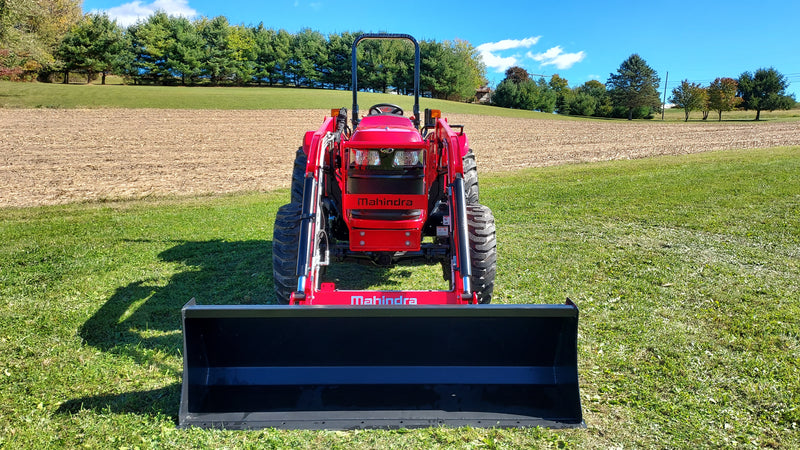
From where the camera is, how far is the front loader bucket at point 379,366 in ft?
9.69

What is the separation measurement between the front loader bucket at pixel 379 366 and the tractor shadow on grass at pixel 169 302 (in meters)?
0.45

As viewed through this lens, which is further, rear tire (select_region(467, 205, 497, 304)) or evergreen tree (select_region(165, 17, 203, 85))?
evergreen tree (select_region(165, 17, 203, 85))

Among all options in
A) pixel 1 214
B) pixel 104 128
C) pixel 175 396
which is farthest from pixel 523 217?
pixel 104 128

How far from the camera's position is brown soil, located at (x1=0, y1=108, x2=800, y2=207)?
12.7 meters

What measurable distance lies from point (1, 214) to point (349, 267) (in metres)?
7.33

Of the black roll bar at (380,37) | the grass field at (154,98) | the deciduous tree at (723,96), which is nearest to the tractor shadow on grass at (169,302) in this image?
the black roll bar at (380,37)

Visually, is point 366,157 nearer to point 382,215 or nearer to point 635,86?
point 382,215

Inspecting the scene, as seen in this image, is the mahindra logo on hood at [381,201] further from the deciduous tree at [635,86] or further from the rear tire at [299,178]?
the deciduous tree at [635,86]

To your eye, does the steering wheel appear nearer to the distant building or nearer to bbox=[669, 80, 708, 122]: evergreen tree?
bbox=[669, 80, 708, 122]: evergreen tree

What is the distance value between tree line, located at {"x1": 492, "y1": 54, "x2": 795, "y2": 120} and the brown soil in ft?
126

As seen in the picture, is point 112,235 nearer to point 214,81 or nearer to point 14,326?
point 14,326

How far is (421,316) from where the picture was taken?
2953 mm

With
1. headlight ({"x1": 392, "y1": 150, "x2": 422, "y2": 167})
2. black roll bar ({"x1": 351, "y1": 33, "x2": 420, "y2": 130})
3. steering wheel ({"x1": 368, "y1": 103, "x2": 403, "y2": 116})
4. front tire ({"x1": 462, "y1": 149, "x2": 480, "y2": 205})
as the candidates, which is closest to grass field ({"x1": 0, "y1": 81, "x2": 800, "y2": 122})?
black roll bar ({"x1": 351, "y1": 33, "x2": 420, "y2": 130})

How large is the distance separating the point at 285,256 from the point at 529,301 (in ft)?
8.06
